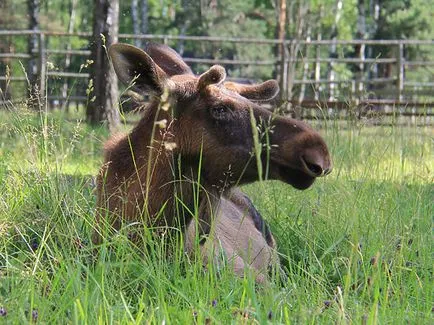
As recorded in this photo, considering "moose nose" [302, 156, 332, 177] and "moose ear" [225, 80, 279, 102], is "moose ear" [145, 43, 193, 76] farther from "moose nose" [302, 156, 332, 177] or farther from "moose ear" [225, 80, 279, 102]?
"moose nose" [302, 156, 332, 177]

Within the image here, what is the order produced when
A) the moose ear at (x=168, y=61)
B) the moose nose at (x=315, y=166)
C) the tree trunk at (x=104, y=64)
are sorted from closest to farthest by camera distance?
the moose nose at (x=315, y=166), the moose ear at (x=168, y=61), the tree trunk at (x=104, y=64)

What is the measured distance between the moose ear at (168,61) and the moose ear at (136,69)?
2.01ft

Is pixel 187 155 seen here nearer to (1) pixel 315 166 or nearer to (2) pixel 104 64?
(1) pixel 315 166

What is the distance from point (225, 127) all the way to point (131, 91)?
46 centimetres

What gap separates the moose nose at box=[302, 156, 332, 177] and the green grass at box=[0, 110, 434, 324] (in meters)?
0.19

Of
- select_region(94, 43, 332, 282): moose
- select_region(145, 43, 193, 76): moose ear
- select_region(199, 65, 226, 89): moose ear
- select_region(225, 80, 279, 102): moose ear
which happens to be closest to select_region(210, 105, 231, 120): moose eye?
select_region(94, 43, 332, 282): moose

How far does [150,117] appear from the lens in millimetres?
4844

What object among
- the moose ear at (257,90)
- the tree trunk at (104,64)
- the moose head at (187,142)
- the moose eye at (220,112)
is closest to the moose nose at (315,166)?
the moose head at (187,142)

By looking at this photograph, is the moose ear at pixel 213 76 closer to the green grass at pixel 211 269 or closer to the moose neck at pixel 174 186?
the moose neck at pixel 174 186

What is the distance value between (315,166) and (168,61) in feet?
4.91

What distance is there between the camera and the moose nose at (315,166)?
4109mm

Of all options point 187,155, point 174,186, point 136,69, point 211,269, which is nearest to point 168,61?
point 136,69

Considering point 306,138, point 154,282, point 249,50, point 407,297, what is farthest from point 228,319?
point 249,50

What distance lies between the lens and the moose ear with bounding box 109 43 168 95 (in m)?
4.50
